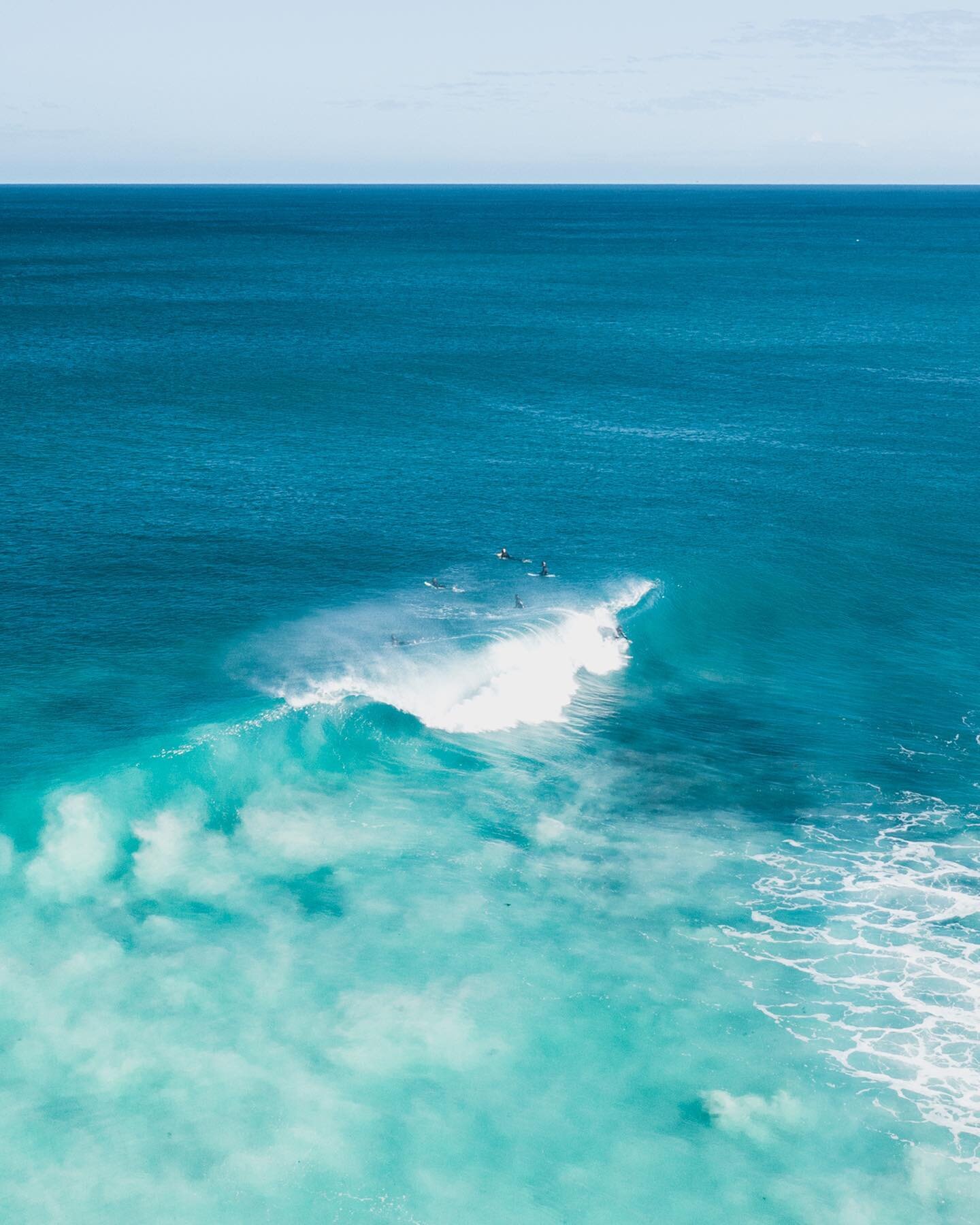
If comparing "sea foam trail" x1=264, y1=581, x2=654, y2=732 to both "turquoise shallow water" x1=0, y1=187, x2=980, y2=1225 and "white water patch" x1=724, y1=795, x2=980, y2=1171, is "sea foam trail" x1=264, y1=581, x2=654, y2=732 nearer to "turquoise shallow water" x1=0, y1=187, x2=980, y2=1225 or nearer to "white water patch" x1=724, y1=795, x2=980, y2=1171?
"turquoise shallow water" x1=0, y1=187, x2=980, y2=1225

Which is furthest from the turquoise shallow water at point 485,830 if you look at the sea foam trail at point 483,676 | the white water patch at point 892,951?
the sea foam trail at point 483,676

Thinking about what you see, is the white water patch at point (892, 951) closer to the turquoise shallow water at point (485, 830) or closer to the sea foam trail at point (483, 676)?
the turquoise shallow water at point (485, 830)

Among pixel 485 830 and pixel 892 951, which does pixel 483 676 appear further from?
pixel 892 951

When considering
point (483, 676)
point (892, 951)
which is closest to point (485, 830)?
point (483, 676)

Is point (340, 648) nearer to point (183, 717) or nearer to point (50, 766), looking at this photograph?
point (183, 717)

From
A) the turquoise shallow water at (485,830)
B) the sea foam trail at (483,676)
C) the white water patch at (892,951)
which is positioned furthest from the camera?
the sea foam trail at (483,676)

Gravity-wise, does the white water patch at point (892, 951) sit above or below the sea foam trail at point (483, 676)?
below
